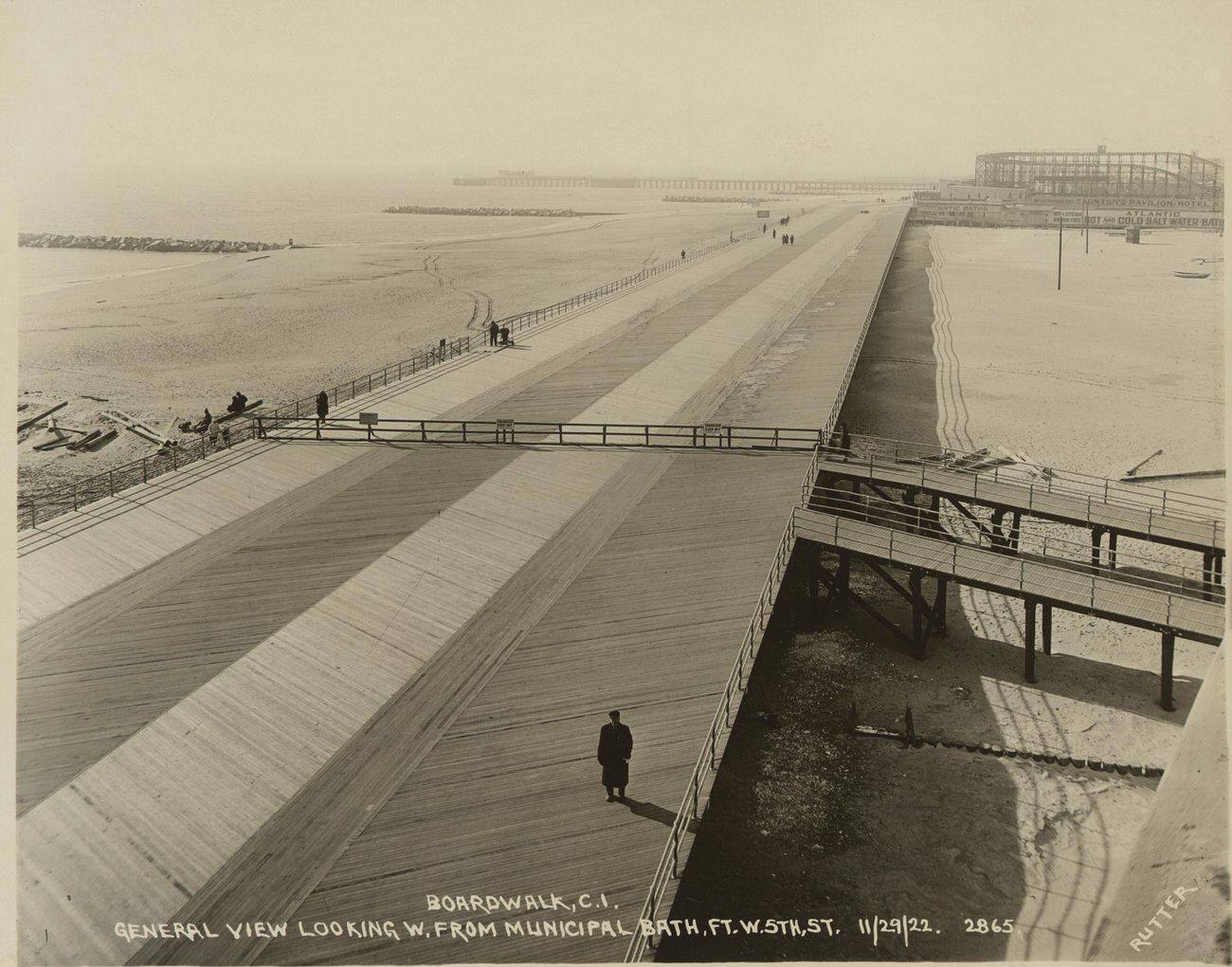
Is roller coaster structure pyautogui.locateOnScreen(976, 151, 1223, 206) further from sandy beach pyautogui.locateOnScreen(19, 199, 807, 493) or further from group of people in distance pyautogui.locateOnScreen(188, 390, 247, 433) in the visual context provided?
group of people in distance pyautogui.locateOnScreen(188, 390, 247, 433)

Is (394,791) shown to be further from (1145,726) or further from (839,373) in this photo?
(839,373)

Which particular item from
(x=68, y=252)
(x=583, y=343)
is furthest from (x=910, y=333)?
(x=68, y=252)

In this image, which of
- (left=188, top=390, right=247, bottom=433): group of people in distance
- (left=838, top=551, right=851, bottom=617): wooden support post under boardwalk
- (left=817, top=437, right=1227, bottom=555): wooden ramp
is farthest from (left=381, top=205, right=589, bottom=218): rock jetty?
(left=838, top=551, right=851, bottom=617): wooden support post under boardwalk

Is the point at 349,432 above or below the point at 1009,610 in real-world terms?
above

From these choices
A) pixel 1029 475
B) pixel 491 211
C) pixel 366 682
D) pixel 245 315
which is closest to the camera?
pixel 366 682

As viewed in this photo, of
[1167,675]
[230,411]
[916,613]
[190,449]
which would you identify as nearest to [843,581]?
[916,613]

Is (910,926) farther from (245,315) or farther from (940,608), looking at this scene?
(245,315)
